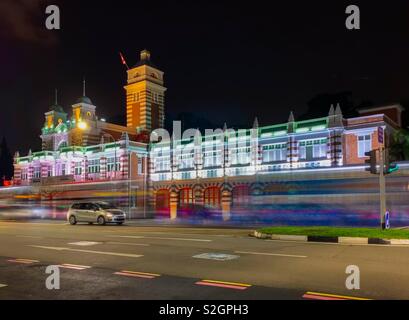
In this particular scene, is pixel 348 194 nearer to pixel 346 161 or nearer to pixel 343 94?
pixel 346 161

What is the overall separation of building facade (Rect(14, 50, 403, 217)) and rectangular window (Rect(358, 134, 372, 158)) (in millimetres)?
83

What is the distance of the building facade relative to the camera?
37.4 m

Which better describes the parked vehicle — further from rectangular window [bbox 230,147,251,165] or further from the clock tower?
the clock tower

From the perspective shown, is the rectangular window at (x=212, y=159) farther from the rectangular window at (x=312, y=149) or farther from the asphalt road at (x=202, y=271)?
the asphalt road at (x=202, y=271)

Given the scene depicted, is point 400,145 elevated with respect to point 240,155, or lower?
elevated

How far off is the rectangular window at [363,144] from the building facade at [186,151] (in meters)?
0.08

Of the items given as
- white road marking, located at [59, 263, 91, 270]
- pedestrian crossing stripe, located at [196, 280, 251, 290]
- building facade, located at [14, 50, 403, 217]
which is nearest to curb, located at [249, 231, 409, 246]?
pedestrian crossing stripe, located at [196, 280, 251, 290]

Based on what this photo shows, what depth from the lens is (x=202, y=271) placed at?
9047mm

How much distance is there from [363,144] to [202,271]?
3137cm

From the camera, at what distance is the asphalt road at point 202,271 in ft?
23.0

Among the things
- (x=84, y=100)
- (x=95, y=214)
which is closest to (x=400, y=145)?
(x=95, y=214)

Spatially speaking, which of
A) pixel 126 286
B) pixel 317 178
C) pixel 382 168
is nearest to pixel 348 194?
pixel 317 178

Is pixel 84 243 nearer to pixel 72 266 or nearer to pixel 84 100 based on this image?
pixel 72 266
